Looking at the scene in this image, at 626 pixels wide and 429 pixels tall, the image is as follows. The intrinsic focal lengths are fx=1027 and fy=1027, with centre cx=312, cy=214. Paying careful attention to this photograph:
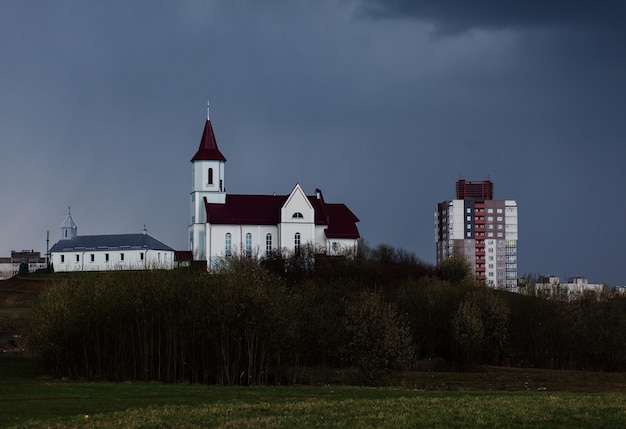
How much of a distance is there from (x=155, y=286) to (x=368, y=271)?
42.0 metres

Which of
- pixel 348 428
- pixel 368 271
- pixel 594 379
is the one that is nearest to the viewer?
pixel 348 428

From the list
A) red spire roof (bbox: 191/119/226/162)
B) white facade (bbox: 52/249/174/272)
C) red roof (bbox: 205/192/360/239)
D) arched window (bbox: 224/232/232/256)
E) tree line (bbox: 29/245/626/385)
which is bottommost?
tree line (bbox: 29/245/626/385)

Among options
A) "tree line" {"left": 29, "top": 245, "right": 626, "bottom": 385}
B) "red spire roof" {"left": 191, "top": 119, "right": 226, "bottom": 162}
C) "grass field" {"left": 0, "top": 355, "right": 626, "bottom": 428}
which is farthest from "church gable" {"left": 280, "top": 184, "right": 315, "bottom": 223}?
"grass field" {"left": 0, "top": 355, "right": 626, "bottom": 428}

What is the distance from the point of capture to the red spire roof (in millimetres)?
127294

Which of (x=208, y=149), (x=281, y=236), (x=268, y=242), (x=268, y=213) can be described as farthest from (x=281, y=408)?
(x=208, y=149)

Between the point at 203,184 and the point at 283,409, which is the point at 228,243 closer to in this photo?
the point at 203,184

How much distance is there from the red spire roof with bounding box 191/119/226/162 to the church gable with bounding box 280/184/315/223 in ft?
39.9

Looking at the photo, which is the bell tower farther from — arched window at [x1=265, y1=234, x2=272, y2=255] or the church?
arched window at [x1=265, y1=234, x2=272, y2=255]

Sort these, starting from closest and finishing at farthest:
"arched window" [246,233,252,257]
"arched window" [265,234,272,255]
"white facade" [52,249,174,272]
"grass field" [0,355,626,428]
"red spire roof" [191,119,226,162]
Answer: "grass field" [0,355,626,428] < "arched window" [246,233,252,257] < "arched window" [265,234,272,255] < "white facade" [52,249,174,272] < "red spire roof" [191,119,226,162]

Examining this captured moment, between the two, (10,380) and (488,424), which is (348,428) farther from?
(10,380)

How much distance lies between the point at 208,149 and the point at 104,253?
59.3 ft

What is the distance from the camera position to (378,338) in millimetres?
50656

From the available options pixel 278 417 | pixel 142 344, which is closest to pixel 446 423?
pixel 278 417

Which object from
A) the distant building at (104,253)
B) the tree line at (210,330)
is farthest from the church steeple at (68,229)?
the tree line at (210,330)
